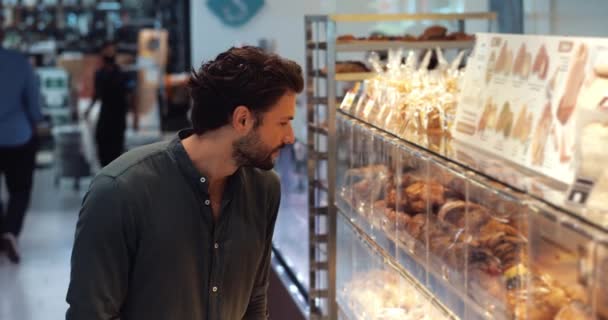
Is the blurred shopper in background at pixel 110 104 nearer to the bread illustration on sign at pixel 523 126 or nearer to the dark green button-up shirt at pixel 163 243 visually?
the dark green button-up shirt at pixel 163 243

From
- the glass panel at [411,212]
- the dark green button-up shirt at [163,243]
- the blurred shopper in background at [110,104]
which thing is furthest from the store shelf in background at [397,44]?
the blurred shopper in background at [110,104]

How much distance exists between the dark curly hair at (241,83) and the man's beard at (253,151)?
0.16 ft

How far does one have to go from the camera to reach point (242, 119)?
2352mm

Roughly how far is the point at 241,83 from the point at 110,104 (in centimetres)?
771

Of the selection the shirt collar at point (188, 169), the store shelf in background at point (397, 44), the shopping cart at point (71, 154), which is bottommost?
the shopping cart at point (71, 154)

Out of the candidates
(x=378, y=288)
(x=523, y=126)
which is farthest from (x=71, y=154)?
(x=523, y=126)

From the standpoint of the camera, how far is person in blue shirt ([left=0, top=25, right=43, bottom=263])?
7176 millimetres

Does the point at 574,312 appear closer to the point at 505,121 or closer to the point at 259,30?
the point at 505,121

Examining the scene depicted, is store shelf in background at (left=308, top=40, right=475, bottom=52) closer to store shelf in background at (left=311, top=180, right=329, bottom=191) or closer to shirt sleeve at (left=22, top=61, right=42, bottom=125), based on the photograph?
store shelf in background at (left=311, top=180, right=329, bottom=191)

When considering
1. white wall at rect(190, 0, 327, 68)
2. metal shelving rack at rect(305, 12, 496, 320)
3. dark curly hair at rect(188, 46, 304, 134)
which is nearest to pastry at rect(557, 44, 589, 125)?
dark curly hair at rect(188, 46, 304, 134)

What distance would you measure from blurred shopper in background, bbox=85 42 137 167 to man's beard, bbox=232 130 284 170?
7.49 metres

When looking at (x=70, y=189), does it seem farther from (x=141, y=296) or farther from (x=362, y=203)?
(x=141, y=296)

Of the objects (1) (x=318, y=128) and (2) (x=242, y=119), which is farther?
(1) (x=318, y=128)

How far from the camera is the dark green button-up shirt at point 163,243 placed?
2.30m
